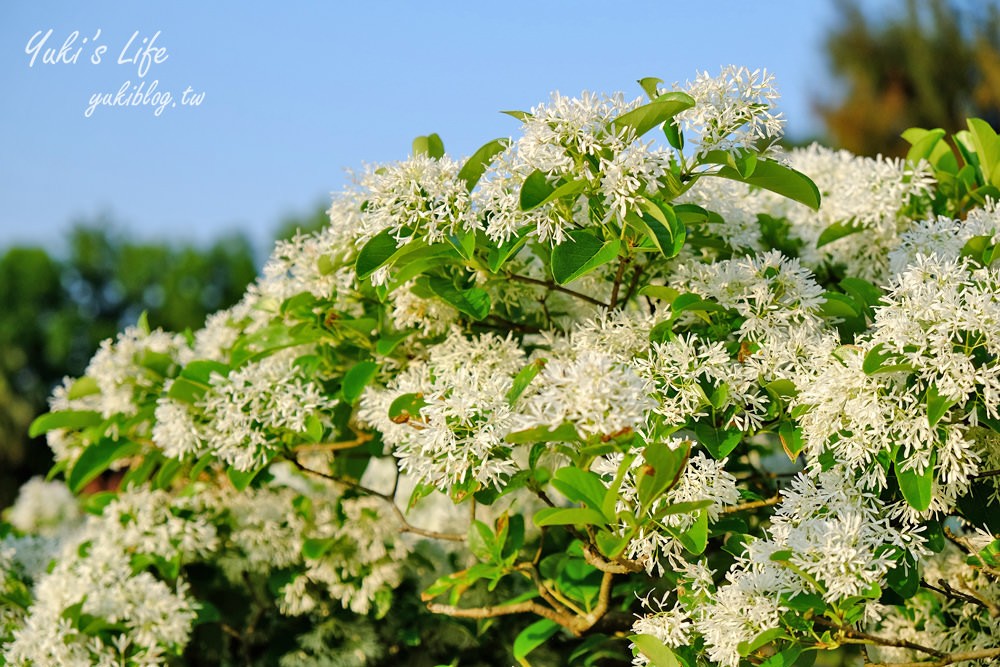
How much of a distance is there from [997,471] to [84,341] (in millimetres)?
17437

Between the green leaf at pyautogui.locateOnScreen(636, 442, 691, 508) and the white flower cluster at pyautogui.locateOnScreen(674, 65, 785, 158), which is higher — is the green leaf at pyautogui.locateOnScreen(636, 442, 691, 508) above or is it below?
below

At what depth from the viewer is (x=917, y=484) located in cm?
124

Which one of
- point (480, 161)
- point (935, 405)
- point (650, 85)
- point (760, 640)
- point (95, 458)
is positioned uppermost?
point (650, 85)

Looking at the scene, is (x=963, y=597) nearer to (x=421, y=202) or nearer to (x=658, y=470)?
(x=658, y=470)

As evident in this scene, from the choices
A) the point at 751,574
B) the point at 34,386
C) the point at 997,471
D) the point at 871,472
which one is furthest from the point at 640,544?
the point at 34,386

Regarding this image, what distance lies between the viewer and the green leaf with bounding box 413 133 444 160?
1.62 metres

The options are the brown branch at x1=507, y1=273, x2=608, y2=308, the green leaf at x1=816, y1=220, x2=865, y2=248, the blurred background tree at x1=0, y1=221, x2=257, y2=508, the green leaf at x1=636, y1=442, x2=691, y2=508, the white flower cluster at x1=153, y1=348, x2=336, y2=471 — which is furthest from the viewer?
the blurred background tree at x1=0, y1=221, x2=257, y2=508

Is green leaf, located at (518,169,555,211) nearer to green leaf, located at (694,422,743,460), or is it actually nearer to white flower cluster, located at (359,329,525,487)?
white flower cluster, located at (359,329,525,487)

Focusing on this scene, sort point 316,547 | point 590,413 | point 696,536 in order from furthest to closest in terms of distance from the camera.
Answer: point 316,547, point 696,536, point 590,413

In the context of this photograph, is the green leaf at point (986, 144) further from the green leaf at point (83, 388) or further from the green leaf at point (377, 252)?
the green leaf at point (83, 388)

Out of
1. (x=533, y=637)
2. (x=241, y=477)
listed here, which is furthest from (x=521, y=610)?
(x=241, y=477)

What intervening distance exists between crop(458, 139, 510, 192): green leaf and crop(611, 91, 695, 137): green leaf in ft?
0.74

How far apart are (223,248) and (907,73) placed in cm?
1394

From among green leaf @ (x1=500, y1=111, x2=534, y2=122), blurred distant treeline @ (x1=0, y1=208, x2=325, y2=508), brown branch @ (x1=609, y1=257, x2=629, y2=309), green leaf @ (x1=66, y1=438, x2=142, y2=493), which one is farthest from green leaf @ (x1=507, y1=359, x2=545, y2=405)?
blurred distant treeline @ (x1=0, y1=208, x2=325, y2=508)
